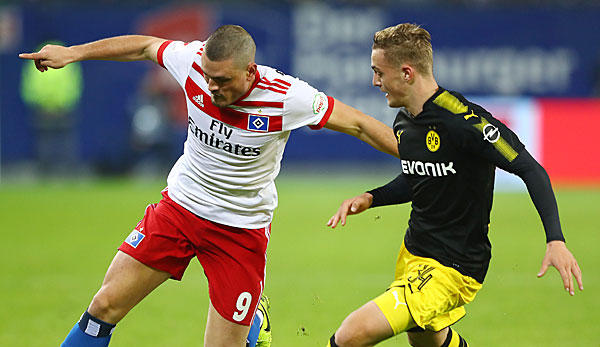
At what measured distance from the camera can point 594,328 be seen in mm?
6367

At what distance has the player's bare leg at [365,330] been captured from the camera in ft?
13.3

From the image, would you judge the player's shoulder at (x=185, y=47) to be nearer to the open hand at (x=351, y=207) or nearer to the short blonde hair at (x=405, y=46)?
the short blonde hair at (x=405, y=46)

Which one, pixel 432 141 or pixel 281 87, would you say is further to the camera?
pixel 281 87

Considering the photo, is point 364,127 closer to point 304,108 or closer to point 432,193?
point 304,108

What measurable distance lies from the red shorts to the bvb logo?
106cm

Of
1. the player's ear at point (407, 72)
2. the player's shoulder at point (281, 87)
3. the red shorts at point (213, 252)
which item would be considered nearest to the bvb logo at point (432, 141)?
the player's ear at point (407, 72)

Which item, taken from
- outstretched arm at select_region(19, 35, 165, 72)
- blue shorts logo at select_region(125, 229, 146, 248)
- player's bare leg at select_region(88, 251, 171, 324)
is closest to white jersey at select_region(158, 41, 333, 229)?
outstretched arm at select_region(19, 35, 165, 72)

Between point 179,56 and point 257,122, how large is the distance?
60 centimetres

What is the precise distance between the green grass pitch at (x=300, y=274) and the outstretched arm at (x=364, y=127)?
1379mm

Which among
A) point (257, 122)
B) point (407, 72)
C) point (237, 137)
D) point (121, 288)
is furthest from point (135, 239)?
point (407, 72)

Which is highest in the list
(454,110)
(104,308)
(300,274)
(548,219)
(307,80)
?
(454,110)

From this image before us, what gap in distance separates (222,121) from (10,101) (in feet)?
52.6

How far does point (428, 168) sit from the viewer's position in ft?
14.1

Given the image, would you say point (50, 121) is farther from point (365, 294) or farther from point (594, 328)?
point (594, 328)
